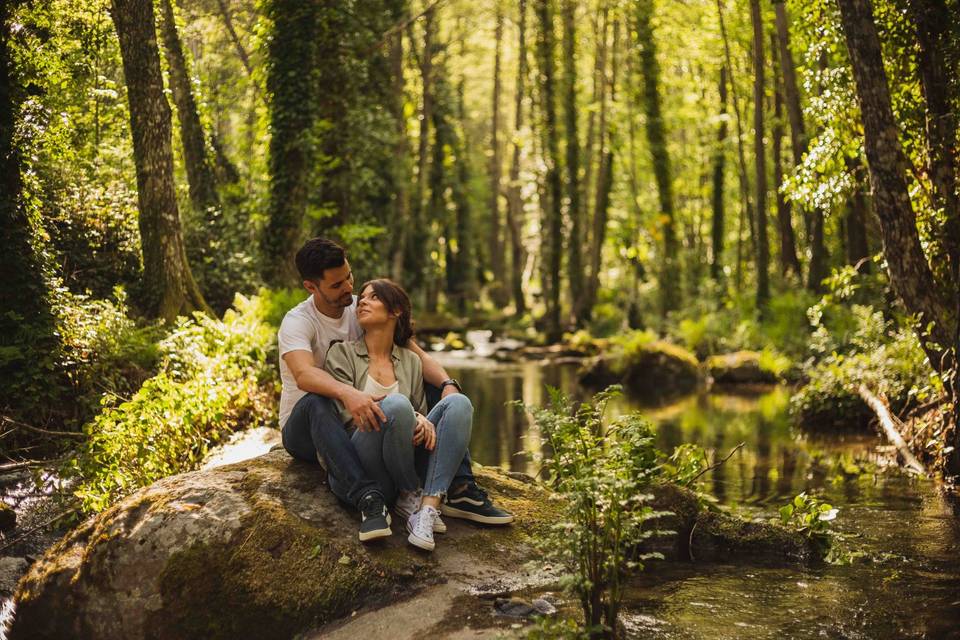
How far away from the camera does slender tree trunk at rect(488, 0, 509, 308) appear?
126 feet

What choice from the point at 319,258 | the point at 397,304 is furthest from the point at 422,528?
the point at 319,258

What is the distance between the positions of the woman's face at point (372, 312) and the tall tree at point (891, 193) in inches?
216

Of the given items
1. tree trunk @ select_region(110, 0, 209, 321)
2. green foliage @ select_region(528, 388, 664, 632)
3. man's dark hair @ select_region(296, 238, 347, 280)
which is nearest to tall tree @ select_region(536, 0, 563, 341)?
tree trunk @ select_region(110, 0, 209, 321)

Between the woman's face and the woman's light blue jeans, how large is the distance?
1.82 ft

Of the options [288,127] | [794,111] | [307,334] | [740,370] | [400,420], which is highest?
[794,111]

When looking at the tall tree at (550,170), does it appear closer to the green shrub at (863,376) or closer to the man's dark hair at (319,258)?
the green shrub at (863,376)

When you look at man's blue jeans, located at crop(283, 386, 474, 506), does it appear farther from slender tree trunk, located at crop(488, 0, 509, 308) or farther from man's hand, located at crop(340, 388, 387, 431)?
slender tree trunk, located at crop(488, 0, 509, 308)

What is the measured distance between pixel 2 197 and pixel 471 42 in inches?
1477

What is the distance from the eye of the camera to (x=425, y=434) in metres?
6.05

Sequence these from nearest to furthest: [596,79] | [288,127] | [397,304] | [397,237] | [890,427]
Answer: [397,304]
[890,427]
[288,127]
[397,237]
[596,79]

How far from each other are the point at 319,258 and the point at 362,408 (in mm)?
1128

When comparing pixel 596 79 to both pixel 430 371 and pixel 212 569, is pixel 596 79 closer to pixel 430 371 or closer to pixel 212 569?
pixel 430 371

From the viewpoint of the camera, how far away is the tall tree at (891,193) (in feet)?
30.0

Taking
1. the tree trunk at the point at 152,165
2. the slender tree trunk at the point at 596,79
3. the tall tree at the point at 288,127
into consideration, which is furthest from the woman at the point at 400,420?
the slender tree trunk at the point at 596,79
